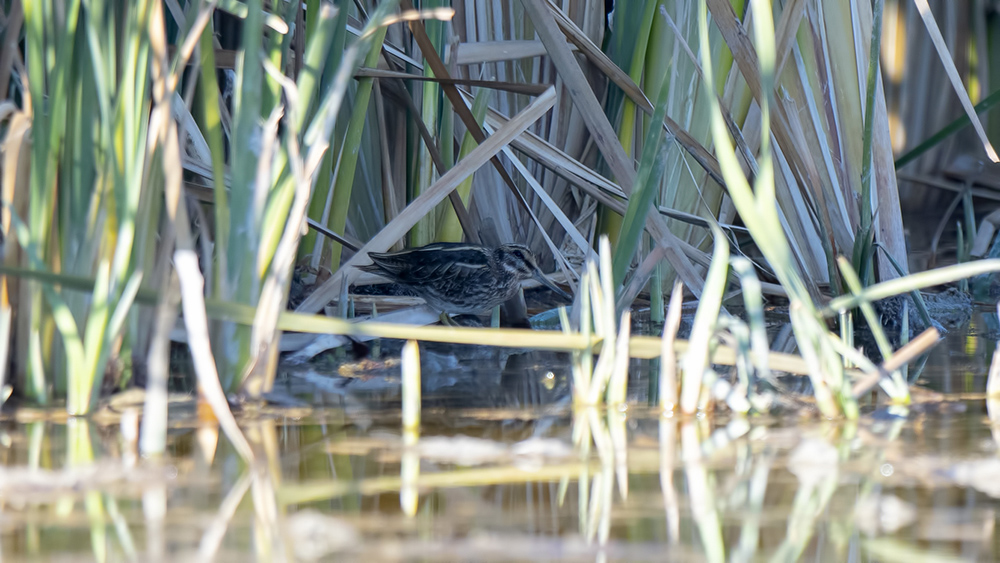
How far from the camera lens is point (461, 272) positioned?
2.83m

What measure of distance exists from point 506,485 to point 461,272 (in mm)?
1760

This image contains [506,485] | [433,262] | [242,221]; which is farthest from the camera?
[433,262]

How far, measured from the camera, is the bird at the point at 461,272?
276 cm

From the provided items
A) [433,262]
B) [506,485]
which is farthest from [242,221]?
[433,262]

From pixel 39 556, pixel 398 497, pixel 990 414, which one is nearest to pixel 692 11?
pixel 990 414

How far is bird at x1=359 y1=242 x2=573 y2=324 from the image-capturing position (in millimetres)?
2762

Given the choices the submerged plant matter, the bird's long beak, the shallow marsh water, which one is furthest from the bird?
the shallow marsh water

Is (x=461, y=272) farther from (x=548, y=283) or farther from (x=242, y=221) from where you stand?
(x=242, y=221)

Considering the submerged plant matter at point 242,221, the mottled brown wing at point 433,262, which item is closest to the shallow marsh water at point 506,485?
the submerged plant matter at point 242,221

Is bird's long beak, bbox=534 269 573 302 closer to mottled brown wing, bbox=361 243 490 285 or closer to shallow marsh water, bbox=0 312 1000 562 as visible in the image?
mottled brown wing, bbox=361 243 490 285

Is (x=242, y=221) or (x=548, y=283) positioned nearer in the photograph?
(x=242, y=221)

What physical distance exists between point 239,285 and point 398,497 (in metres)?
0.60

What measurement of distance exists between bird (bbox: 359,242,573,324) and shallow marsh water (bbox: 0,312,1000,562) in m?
1.20

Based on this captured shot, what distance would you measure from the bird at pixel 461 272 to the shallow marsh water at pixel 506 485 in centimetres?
120
